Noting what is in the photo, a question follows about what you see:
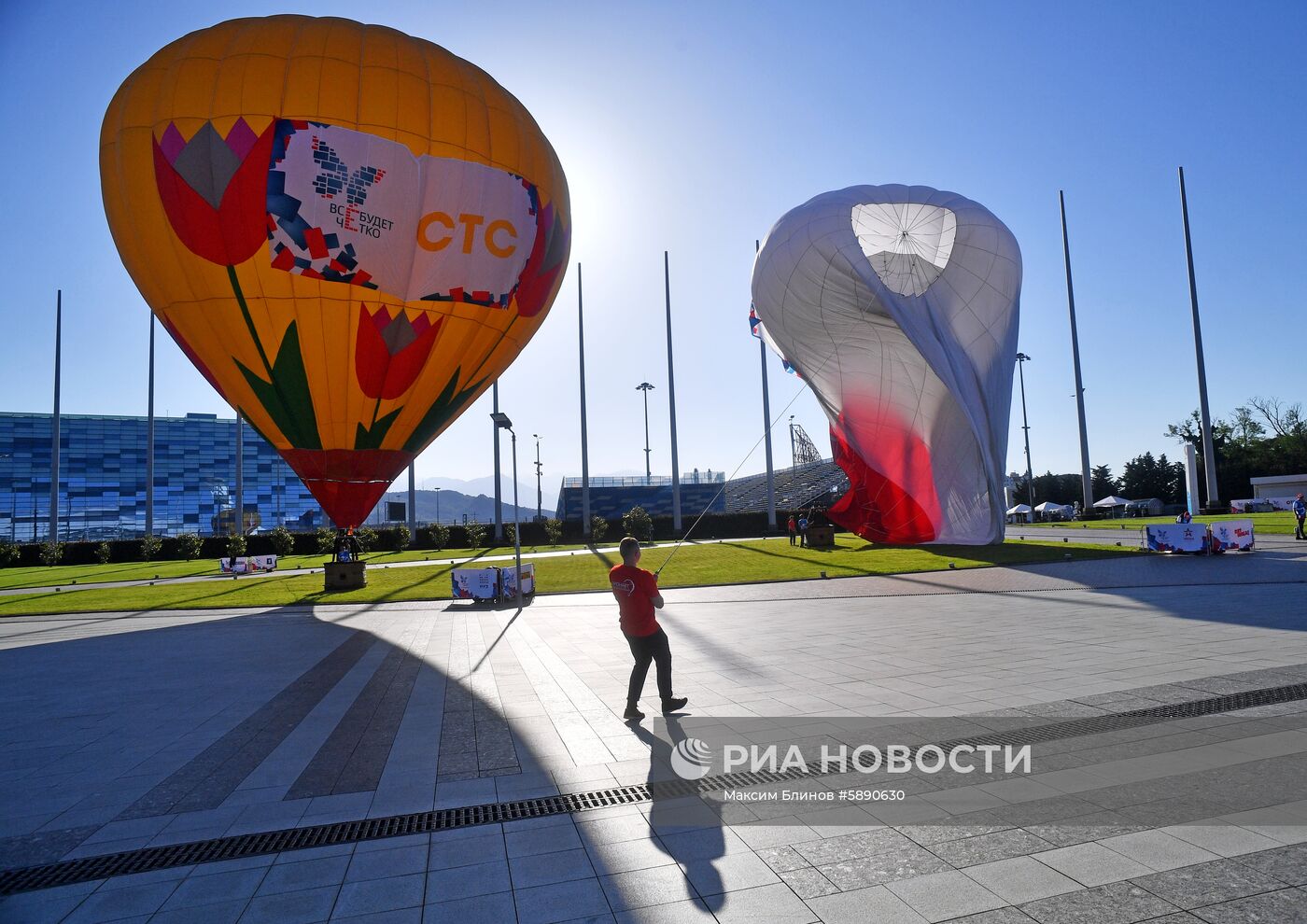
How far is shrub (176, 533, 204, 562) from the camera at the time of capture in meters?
48.8

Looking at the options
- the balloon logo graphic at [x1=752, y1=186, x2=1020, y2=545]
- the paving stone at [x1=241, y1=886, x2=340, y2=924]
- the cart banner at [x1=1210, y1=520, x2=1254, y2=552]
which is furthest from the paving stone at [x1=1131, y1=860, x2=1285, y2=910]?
the cart banner at [x1=1210, y1=520, x2=1254, y2=552]

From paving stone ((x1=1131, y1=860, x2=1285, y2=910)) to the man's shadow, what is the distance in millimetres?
2161

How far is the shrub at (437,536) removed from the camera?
5044 cm

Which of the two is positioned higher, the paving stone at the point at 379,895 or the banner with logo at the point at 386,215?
the banner with logo at the point at 386,215

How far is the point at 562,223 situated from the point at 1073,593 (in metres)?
15.7

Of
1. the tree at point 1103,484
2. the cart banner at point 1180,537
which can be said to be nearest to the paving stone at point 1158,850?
the cart banner at point 1180,537

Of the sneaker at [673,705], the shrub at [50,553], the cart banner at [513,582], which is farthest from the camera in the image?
the shrub at [50,553]

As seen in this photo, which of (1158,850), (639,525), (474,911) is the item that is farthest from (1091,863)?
(639,525)

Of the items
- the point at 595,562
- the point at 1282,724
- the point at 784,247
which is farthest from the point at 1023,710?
the point at 595,562

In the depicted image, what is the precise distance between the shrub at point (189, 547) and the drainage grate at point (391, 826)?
5211cm

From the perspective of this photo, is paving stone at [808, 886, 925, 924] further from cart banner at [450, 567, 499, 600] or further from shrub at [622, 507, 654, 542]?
shrub at [622, 507, 654, 542]

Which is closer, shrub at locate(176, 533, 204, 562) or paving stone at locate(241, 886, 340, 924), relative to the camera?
paving stone at locate(241, 886, 340, 924)

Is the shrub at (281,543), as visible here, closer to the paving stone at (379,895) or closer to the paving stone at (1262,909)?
the paving stone at (379,895)

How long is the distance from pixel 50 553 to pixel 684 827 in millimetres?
54863
